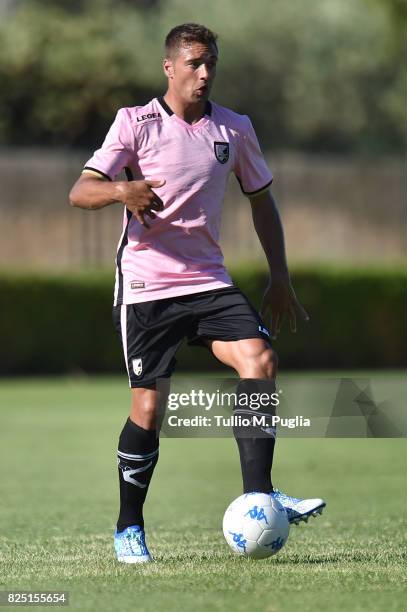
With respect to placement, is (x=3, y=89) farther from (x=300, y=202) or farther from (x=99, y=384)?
(x=99, y=384)

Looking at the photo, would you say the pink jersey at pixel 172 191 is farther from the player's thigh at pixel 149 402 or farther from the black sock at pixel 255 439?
the black sock at pixel 255 439

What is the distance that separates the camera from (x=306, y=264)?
76.2 ft

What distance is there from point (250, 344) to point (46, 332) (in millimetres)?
16168

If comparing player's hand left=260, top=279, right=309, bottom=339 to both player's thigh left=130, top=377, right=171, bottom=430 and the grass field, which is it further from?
the grass field

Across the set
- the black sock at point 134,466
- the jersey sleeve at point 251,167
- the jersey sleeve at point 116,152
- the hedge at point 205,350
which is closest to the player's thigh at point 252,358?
the black sock at point 134,466

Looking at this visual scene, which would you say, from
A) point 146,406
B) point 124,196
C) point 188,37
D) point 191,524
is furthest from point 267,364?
point 191,524

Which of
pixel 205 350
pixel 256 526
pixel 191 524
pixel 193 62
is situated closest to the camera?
pixel 256 526

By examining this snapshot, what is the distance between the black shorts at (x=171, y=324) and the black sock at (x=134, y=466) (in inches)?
9.8

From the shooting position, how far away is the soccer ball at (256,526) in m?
5.89

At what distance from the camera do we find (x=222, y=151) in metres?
6.27

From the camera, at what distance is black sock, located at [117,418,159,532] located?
6281 millimetres

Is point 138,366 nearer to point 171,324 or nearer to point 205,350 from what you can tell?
point 171,324

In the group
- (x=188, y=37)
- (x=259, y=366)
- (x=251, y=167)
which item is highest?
(x=188, y=37)

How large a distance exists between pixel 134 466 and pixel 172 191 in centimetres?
133
